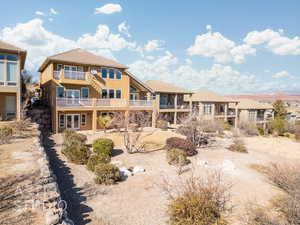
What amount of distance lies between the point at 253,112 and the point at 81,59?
36331 mm

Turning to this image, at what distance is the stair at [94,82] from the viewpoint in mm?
24475

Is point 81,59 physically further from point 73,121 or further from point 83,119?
point 73,121

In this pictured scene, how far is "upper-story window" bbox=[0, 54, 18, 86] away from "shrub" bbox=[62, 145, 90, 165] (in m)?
10.5

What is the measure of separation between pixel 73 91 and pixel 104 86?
157 inches

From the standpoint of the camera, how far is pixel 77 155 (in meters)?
13.3

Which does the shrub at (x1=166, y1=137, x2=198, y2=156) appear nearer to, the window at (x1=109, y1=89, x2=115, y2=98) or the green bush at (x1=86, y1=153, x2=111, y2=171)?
the green bush at (x1=86, y1=153, x2=111, y2=171)

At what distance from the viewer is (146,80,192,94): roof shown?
31002mm

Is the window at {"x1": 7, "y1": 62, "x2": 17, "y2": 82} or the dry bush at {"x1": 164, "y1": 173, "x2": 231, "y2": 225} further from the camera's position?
the window at {"x1": 7, "y1": 62, "x2": 17, "y2": 82}

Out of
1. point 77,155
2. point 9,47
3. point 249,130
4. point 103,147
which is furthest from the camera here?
point 249,130

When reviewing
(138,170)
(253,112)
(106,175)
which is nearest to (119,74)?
(138,170)

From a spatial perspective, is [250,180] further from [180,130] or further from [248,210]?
[180,130]

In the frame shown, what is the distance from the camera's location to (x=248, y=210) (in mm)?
8414

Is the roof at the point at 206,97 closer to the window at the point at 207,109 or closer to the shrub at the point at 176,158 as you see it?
the window at the point at 207,109

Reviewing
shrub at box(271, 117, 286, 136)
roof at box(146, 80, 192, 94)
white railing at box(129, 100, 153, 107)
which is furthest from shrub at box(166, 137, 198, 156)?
shrub at box(271, 117, 286, 136)
